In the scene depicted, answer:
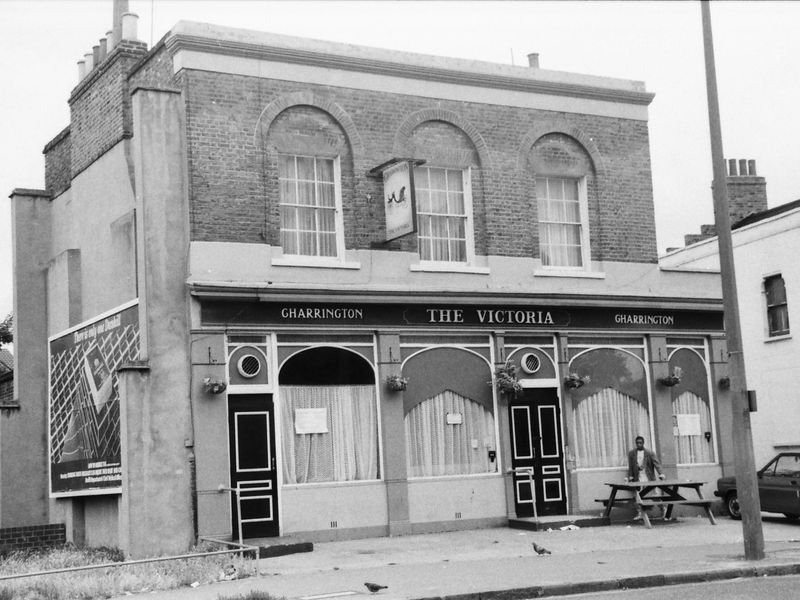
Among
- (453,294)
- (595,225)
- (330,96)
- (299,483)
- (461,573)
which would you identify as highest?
(330,96)

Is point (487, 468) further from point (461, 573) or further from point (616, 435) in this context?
point (461, 573)

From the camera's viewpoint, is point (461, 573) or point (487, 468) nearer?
point (461, 573)

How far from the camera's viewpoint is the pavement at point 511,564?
13016 millimetres

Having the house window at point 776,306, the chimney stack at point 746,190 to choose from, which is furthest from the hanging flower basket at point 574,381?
the chimney stack at point 746,190

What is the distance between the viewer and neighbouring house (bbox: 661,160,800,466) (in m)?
30.4

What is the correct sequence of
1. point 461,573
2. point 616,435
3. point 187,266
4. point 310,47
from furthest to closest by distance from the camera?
point 616,435 < point 310,47 < point 187,266 < point 461,573

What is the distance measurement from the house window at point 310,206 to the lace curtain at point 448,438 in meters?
3.24

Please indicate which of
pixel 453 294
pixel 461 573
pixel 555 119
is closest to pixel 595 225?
pixel 555 119

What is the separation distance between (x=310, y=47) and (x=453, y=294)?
16.4ft

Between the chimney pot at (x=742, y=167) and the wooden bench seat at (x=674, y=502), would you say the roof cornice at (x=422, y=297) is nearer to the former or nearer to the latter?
the wooden bench seat at (x=674, y=502)

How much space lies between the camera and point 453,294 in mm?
19906

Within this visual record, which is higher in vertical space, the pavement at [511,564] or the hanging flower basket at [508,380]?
the hanging flower basket at [508,380]

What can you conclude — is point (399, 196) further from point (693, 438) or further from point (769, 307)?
point (769, 307)

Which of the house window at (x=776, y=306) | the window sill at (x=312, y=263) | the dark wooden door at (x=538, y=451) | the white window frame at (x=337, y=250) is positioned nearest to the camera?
the window sill at (x=312, y=263)
